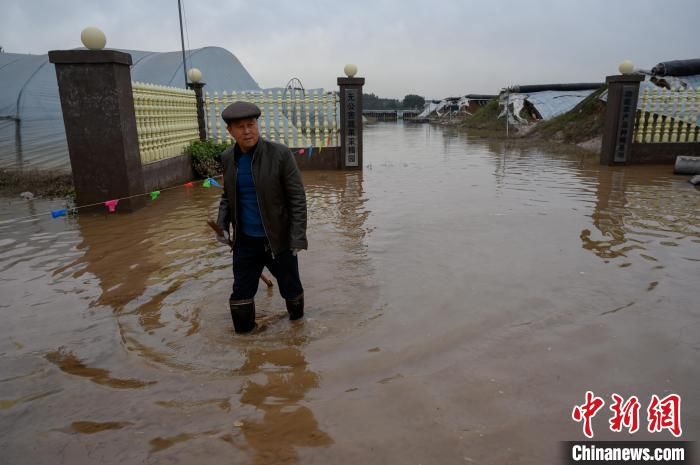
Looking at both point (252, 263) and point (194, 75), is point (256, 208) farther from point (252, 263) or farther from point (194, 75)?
point (194, 75)

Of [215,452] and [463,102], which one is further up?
[463,102]

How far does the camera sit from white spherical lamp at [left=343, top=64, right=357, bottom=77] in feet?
43.0

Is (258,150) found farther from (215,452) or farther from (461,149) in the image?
(461,149)

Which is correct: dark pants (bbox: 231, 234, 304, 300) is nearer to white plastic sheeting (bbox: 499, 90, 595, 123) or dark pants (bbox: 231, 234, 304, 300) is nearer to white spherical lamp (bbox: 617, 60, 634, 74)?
white spherical lamp (bbox: 617, 60, 634, 74)

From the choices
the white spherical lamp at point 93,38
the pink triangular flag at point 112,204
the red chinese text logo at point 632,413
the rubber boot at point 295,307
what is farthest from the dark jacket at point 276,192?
the white spherical lamp at point 93,38

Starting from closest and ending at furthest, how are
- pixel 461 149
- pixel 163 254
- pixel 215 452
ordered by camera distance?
pixel 215 452
pixel 163 254
pixel 461 149

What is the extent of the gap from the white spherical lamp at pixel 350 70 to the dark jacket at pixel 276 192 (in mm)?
10395

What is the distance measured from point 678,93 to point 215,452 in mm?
16055

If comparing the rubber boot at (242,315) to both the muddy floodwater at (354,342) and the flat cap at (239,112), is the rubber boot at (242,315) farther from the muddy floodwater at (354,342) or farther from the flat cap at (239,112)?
the flat cap at (239,112)

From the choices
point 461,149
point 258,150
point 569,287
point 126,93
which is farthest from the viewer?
point 461,149

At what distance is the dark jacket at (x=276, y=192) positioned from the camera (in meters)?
3.37

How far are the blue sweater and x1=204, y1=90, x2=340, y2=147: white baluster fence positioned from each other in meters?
9.91

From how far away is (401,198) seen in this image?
8.92 metres

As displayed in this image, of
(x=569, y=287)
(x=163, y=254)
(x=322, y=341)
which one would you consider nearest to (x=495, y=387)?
(x=322, y=341)
